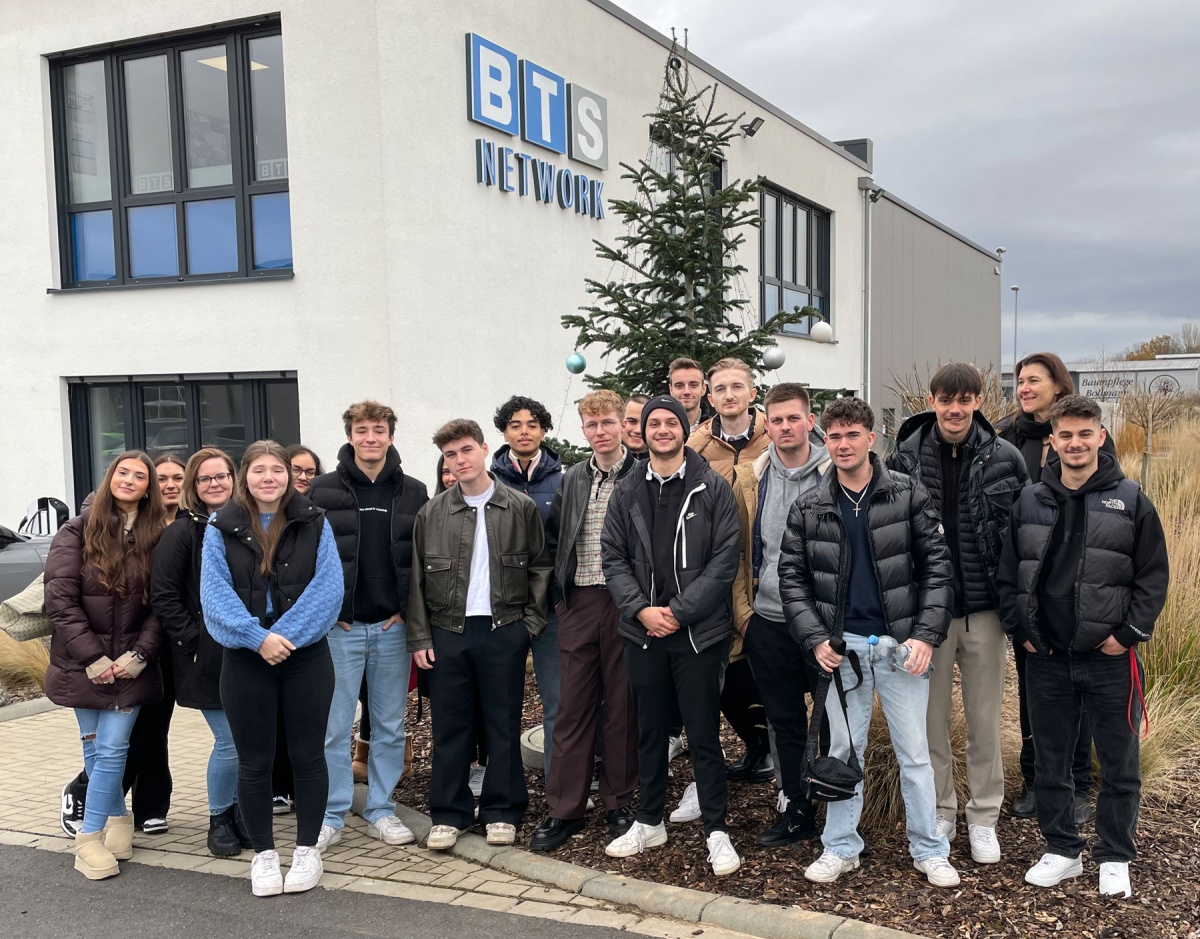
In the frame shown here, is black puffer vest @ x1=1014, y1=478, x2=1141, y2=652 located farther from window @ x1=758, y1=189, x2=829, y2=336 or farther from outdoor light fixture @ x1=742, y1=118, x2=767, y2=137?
window @ x1=758, y1=189, x2=829, y2=336

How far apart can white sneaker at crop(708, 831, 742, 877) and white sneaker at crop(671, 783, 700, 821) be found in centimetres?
45

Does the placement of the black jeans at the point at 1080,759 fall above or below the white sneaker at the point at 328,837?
above

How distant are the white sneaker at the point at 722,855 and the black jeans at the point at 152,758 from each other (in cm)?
277

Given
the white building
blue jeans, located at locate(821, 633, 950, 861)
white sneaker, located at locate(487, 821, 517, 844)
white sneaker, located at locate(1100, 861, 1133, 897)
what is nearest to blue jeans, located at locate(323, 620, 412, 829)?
white sneaker, located at locate(487, 821, 517, 844)

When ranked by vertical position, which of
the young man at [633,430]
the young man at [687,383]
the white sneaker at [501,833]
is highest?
the young man at [687,383]

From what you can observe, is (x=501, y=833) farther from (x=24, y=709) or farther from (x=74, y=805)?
(x=24, y=709)

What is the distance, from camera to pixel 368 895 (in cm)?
453

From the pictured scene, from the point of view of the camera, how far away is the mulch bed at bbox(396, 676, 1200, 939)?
3.94m

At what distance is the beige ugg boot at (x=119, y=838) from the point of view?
4973 millimetres

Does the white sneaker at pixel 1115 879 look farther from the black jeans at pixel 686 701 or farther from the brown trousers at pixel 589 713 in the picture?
the brown trousers at pixel 589 713

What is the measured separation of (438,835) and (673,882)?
1.23 metres

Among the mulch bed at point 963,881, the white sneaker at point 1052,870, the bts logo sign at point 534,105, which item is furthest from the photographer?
the bts logo sign at point 534,105

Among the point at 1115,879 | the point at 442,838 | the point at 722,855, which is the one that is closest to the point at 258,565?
the point at 442,838

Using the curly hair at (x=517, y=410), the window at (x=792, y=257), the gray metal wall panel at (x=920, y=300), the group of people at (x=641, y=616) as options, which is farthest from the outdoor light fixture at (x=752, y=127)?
the group of people at (x=641, y=616)
